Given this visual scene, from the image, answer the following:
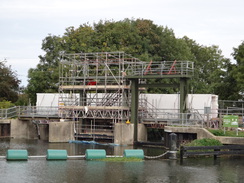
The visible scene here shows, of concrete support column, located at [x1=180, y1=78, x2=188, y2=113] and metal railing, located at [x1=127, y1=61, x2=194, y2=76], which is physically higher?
metal railing, located at [x1=127, y1=61, x2=194, y2=76]

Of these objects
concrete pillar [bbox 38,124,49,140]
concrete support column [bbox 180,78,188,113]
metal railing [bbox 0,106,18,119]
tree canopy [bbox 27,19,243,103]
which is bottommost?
concrete pillar [bbox 38,124,49,140]

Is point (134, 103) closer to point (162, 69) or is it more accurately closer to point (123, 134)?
point (123, 134)

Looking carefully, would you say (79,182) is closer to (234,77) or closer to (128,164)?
(128,164)

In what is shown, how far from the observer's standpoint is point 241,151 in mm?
39438

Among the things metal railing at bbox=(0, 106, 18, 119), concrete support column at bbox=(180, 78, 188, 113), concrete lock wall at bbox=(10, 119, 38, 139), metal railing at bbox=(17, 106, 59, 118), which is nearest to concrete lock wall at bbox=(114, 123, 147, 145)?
concrete support column at bbox=(180, 78, 188, 113)

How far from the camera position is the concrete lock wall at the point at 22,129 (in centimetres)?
5795

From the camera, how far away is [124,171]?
30.7m

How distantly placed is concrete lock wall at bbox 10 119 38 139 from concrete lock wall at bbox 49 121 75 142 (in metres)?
7.34

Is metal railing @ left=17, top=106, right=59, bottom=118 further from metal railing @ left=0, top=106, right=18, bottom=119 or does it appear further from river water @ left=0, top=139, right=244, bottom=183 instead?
river water @ left=0, top=139, right=244, bottom=183

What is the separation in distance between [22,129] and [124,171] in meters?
30.1

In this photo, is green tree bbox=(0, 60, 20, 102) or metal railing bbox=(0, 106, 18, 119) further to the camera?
green tree bbox=(0, 60, 20, 102)

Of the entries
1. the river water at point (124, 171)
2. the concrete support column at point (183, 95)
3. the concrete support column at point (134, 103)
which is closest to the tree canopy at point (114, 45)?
the concrete support column at point (134, 103)

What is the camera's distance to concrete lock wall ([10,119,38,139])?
58.0 metres

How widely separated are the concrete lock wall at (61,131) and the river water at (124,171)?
16.6 m
